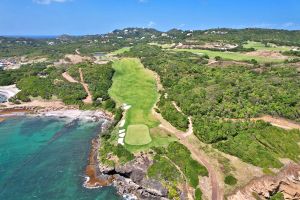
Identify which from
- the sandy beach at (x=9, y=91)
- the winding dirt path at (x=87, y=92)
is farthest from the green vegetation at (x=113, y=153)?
the sandy beach at (x=9, y=91)

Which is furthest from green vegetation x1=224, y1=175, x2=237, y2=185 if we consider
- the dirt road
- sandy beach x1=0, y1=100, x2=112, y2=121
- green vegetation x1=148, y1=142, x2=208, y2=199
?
sandy beach x1=0, y1=100, x2=112, y2=121

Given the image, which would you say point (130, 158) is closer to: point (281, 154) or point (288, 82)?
point (281, 154)

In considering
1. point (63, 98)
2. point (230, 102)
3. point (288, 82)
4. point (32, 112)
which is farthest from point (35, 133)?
point (288, 82)

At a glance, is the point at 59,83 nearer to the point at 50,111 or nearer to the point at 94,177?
the point at 50,111

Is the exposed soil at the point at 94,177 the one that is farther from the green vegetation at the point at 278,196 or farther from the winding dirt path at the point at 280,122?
the winding dirt path at the point at 280,122

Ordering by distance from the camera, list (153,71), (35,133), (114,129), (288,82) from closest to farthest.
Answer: (114,129), (35,133), (288,82), (153,71)

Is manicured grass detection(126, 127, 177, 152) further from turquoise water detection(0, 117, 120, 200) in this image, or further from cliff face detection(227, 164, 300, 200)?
cliff face detection(227, 164, 300, 200)
